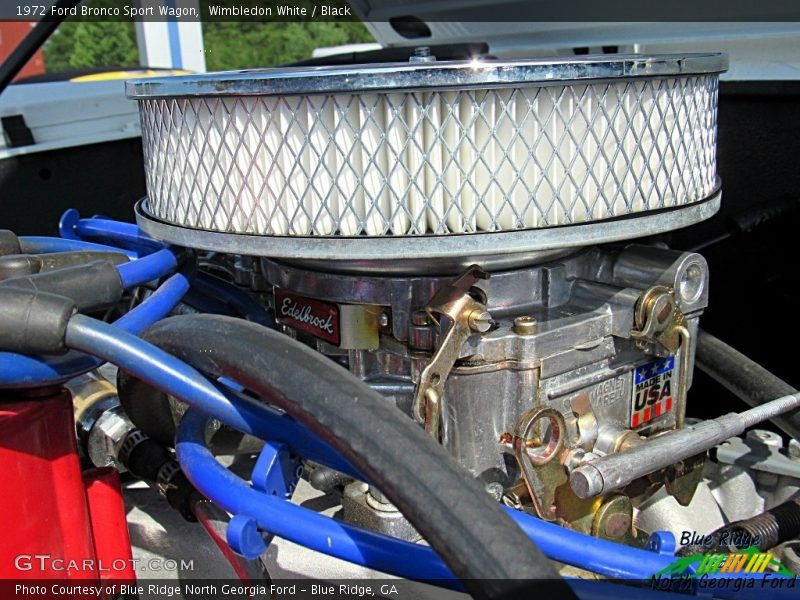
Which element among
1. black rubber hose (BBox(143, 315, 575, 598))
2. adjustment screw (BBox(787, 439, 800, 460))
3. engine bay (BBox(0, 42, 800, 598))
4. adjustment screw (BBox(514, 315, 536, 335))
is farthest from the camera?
adjustment screw (BBox(787, 439, 800, 460))

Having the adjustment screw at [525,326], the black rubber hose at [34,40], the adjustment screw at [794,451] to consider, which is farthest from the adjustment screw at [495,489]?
the black rubber hose at [34,40]

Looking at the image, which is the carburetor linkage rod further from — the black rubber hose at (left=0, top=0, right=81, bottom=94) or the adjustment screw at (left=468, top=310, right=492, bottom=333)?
the black rubber hose at (left=0, top=0, right=81, bottom=94)

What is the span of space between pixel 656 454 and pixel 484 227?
0.86ft

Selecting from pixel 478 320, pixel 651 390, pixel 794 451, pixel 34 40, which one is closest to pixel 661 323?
pixel 651 390

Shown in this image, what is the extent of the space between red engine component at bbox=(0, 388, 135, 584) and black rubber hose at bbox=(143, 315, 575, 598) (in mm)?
174

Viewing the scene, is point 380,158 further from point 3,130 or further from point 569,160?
point 3,130

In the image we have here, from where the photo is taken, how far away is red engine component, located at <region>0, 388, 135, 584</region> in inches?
26.7

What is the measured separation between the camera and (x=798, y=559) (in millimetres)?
823

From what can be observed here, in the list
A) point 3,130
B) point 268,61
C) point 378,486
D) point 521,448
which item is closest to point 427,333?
point 521,448

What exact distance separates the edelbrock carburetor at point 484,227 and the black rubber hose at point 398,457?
0.11 meters

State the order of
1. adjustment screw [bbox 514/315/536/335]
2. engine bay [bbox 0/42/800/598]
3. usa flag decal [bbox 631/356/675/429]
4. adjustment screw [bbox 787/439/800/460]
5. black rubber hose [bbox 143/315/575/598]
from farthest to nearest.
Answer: adjustment screw [bbox 787/439/800/460]
usa flag decal [bbox 631/356/675/429]
adjustment screw [bbox 514/315/536/335]
engine bay [bbox 0/42/800/598]
black rubber hose [bbox 143/315/575/598]

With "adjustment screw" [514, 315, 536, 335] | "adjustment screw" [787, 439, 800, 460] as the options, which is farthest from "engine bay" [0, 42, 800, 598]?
"adjustment screw" [787, 439, 800, 460]

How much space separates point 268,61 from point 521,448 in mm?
10850

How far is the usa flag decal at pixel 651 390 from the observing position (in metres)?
0.82
